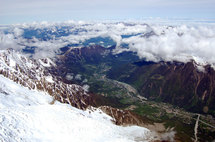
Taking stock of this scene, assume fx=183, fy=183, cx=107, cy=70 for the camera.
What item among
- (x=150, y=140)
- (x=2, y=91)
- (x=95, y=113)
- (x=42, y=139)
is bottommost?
(x=95, y=113)

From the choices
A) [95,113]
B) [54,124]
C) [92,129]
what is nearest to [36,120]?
[54,124]

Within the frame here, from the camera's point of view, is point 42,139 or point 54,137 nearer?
point 42,139

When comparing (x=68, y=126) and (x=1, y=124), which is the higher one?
(x=1, y=124)

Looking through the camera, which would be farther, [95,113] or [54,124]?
[95,113]

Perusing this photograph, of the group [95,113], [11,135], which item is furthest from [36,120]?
[95,113]

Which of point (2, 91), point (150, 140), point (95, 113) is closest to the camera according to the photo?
point (150, 140)

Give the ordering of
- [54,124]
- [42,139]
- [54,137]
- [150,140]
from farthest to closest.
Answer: [150,140] → [54,124] → [54,137] → [42,139]

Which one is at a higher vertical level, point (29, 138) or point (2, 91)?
point (29, 138)

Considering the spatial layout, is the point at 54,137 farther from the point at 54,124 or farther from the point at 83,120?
the point at 83,120

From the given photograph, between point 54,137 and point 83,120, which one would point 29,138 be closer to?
point 54,137
